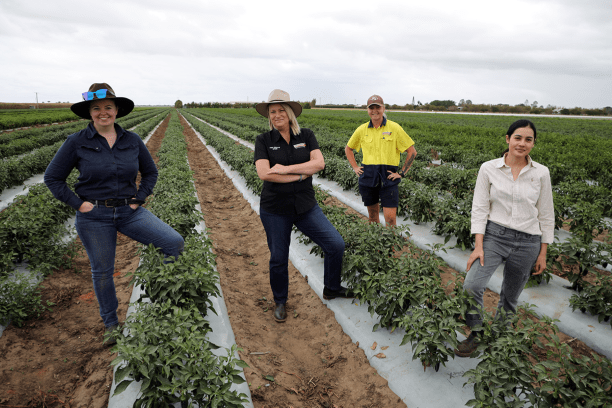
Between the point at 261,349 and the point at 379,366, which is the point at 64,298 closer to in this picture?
the point at 261,349

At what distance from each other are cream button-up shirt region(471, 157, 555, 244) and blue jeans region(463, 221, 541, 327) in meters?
0.07

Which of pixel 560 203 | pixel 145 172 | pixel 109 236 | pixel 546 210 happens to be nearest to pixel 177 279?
pixel 109 236

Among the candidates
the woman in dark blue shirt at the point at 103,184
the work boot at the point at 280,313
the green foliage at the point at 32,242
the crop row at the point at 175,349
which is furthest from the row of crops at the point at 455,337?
the green foliage at the point at 32,242

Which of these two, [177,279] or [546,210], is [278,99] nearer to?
[177,279]

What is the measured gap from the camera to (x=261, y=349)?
12.0 ft

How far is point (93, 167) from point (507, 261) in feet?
12.5

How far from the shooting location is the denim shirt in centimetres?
297

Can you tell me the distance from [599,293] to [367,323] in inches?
99.7

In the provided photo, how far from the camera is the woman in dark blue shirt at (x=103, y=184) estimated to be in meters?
2.98

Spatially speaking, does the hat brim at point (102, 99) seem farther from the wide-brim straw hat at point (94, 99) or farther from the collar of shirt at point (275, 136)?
the collar of shirt at point (275, 136)

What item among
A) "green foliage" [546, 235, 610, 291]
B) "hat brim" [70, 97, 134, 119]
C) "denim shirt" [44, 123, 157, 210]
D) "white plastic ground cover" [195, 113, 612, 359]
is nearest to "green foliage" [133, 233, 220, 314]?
"denim shirt" [44, 123, 157, 210]

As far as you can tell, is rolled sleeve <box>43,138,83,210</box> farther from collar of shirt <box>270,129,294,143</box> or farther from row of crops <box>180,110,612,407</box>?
row of crops <box>180,110,612,407</box>

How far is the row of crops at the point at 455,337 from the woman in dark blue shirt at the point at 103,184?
242 cm

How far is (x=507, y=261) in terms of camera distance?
9.56ft
